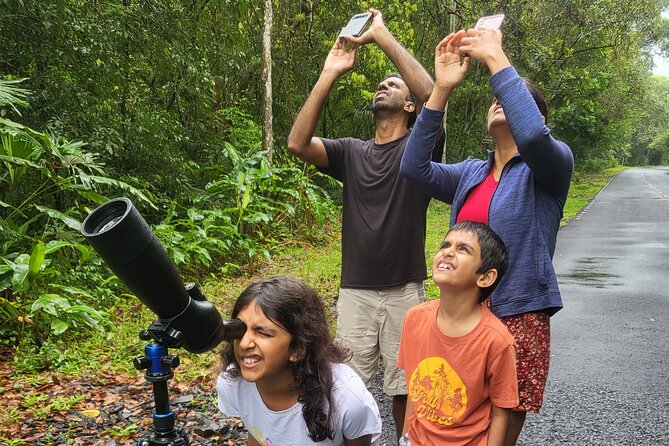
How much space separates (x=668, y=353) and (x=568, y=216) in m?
12.5

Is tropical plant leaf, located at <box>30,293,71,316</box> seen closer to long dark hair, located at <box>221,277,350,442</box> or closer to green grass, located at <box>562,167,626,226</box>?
long dark hair, located at <box>221,277,350,442</box>

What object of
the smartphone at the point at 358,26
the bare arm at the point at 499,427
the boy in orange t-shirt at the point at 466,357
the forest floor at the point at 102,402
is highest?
the smartphone at the point at 358,26

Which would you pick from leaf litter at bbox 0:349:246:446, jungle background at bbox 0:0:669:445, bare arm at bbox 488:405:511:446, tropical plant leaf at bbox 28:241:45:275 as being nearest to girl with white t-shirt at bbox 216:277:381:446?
bare arm at bbox 488:405:511:446

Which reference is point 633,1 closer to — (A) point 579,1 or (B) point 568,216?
Result: (A) point 579,1

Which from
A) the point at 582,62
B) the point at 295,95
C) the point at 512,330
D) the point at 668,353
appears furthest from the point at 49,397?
the point at 582,62

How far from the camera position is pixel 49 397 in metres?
4.04

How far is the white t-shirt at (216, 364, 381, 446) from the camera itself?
2.10m

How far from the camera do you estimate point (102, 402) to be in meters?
4.02

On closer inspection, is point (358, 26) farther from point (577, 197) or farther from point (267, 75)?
point (577, 197)

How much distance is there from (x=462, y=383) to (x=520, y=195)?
696 mm

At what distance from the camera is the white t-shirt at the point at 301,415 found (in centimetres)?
210

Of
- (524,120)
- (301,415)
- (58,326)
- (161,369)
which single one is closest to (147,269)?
(161,369)

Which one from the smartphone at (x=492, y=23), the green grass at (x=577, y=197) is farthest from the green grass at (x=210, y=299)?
the green grass at (x=577, y=197)

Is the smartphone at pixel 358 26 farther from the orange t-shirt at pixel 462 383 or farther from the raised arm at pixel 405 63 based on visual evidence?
the orange t-shirt at pixel 462 383
